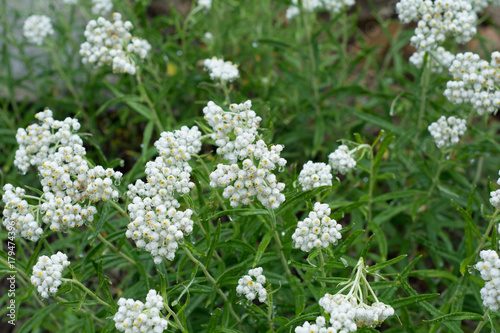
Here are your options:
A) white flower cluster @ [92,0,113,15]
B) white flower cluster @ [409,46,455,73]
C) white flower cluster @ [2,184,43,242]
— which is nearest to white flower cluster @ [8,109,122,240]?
white flower cluster @ [2,184,43,242]

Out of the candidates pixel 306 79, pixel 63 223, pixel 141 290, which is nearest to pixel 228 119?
pixel 63 223

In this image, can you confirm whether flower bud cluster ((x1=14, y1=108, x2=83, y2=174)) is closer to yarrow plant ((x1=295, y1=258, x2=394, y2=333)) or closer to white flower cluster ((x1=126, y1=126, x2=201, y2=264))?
white flower cluster ((x1=126, y1=126, x2=201, y2=264))

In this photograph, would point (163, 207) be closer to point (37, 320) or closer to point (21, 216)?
point (21, 216)

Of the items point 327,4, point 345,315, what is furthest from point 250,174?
point 327,4

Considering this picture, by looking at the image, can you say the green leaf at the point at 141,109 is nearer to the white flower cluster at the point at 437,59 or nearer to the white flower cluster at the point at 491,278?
the white flower cluster at the point at 437,59

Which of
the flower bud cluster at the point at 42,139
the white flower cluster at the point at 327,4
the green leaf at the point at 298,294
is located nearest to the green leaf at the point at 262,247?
the green leaf at the point at 298,294
